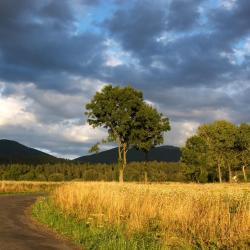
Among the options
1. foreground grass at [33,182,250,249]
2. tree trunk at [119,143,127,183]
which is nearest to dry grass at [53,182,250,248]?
foreground grass at [33,182,250,249]

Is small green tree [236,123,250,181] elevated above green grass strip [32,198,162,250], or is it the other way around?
small green tree [236,123,250,181]

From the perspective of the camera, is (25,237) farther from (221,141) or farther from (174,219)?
(221,141)

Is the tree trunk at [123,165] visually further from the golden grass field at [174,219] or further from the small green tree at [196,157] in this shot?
the golden grass field at [174,219]

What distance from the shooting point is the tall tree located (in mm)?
66688

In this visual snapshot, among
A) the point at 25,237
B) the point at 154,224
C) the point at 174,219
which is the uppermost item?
the point at 174,219

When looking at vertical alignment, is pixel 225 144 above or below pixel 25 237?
above

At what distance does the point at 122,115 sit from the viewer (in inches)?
2618

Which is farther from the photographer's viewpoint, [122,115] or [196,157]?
[196,157]

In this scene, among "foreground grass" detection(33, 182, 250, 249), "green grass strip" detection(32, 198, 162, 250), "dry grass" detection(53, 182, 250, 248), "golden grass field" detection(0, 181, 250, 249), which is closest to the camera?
"golden grass field" detection(0, 181, 250, 249)

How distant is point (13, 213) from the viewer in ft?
79.6

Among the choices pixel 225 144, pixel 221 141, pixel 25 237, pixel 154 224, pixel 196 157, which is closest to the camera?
pixel 25 237

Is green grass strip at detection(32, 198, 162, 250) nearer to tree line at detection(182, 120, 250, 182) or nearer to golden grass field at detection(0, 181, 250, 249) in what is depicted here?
golden grass field at detection(0, 181, 250, 249)

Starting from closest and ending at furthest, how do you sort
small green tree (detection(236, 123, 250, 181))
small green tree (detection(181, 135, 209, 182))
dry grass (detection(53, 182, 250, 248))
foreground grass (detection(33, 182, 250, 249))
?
1. foreground grass (detection(33, 182, 250, 249))
2. dry grass (detection(53, 182, 250, 248))
3. small green tree (detection(236, 123, 250, 181))
4. small green tree (detection(181, 135, 209, 182))

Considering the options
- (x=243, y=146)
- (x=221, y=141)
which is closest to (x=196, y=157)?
(x=221, y=141)
